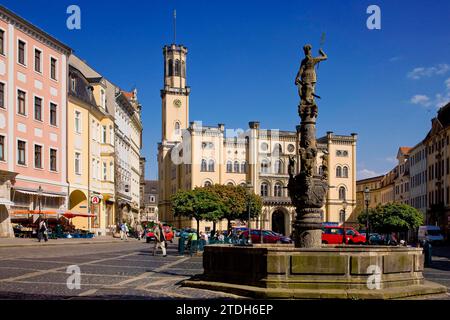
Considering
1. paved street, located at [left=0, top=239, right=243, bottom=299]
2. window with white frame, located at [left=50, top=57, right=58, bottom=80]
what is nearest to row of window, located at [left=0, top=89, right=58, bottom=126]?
window with white frame, located at [left=50, top=57, right=58, bottom=80]

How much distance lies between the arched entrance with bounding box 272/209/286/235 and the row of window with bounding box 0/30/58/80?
5998 cm

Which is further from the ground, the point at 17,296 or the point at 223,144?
the point at 223,144

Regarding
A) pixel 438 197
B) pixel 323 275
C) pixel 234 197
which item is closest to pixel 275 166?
pixel 234 197

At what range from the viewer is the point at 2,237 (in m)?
38.5

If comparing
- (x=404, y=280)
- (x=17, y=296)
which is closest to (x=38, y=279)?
(x=17, y=296)

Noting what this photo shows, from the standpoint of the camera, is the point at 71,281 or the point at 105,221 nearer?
the point at 71,281

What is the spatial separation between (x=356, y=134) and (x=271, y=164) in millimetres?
14990

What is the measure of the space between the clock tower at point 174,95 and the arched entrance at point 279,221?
23.0m

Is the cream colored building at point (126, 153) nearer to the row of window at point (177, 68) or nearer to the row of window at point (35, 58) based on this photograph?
the row of window at point (35, 58)

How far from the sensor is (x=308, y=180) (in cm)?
1619

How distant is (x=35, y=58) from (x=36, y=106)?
10.6 ft

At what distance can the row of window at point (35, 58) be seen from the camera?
3888cm

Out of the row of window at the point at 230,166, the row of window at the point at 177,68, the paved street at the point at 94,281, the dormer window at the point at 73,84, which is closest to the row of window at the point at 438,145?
the row of window at the point at 230,166
